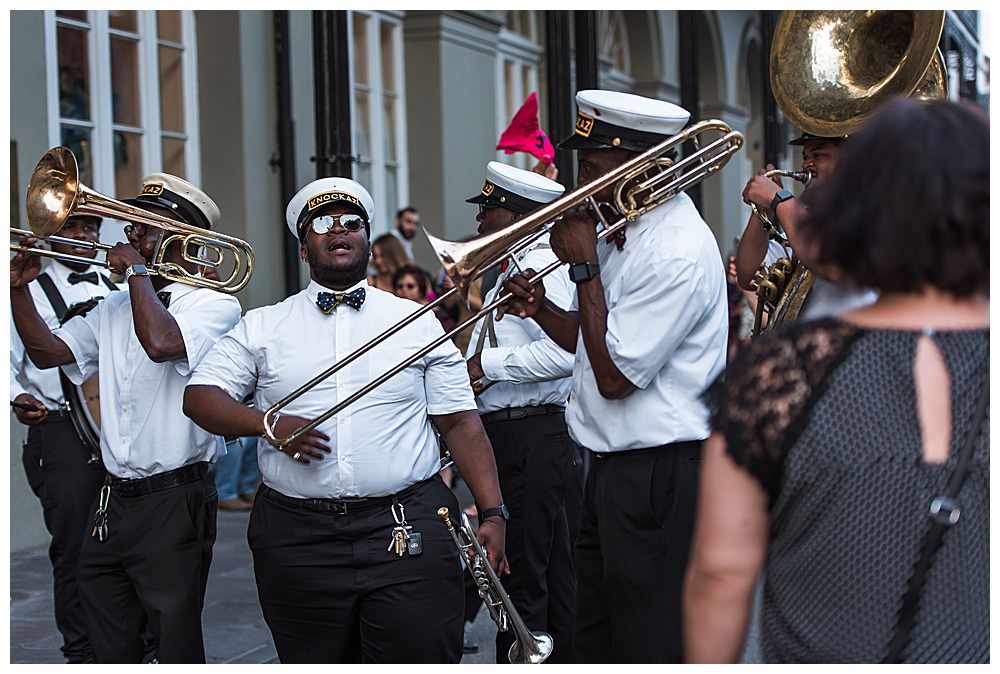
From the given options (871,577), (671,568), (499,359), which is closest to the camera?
(871,577)

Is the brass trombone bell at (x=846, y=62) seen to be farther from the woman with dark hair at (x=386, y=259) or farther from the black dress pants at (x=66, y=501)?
the woman with dark hair at (x=386, y=259)

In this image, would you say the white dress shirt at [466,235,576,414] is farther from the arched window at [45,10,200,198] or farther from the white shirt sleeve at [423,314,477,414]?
→ the arched window at [45,10,200,198]

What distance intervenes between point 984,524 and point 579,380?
1.76 metres

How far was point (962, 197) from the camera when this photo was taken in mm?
1870

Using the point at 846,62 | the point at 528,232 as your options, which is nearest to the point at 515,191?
the point at 846,62

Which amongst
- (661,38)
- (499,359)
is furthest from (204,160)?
(661,38)

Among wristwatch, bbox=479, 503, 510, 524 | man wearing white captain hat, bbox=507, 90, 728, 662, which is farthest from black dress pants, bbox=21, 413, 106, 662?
man wearing white captain hat, bbox=507, 90, 728, 662

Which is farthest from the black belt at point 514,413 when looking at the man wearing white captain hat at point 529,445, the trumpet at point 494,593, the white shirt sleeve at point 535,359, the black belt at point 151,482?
the black belt at point 151,482

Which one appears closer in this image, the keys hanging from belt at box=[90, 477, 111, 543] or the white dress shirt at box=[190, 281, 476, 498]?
the white dress shirt at box=[190, 281, 476, 498]

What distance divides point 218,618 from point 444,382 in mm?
2623

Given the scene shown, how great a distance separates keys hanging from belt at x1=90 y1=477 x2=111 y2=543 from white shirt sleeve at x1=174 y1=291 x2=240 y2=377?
47cm

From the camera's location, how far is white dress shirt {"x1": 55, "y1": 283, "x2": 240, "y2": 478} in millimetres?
4109

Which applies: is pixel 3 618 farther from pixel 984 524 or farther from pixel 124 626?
pixel 984 524

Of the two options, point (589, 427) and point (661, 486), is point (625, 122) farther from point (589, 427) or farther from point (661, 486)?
point (661, 486)
